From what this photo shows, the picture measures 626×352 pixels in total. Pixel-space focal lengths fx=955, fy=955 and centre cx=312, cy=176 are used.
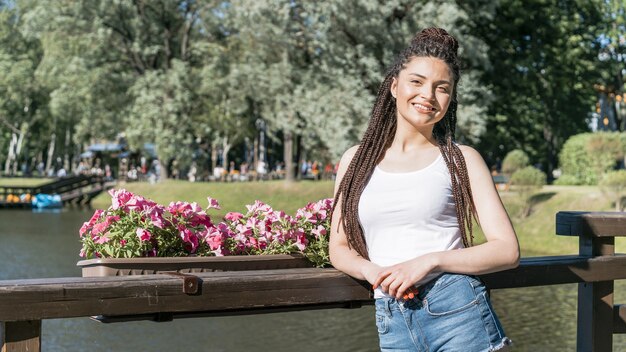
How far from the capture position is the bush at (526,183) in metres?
28.2

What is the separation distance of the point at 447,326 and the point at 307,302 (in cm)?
82

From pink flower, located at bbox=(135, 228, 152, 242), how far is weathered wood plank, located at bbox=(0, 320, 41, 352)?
0.84 metres

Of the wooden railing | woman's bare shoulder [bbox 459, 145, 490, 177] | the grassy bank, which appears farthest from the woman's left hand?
the wooden railing

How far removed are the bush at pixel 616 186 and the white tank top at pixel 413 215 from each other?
22.9 metres

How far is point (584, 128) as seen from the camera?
47.4 m

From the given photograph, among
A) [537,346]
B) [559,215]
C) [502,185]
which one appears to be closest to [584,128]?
[502,185]

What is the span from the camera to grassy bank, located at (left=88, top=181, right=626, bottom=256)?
1041 inches

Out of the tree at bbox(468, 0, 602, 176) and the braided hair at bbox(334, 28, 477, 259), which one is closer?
the braided hair at bbox(334, 28, 477, 259)

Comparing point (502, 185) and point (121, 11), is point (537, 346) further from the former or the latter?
point (121, 11)

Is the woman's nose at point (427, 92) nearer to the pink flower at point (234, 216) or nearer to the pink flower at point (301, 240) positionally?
the pink flower at point (301, 240)

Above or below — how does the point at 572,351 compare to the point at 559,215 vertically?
below

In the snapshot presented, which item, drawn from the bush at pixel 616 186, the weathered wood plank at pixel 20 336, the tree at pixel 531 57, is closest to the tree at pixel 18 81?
the tree at pixel 531 57

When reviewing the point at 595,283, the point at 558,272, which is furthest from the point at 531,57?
the point at 558,272

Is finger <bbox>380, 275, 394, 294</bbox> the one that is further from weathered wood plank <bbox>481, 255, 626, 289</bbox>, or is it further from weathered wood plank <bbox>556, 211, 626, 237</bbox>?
weathered wood plank <bbox>556, 211, 626, 237</bbox>
